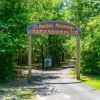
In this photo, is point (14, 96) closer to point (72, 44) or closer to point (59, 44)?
point (72, 44)

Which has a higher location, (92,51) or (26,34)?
(26,34)

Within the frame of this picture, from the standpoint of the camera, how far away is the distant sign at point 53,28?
24156 mm

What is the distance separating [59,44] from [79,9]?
49.2 feet

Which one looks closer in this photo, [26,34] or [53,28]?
[53,28]

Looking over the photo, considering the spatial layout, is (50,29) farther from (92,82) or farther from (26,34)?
(92,82)

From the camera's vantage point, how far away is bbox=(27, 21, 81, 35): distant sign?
79.3ft

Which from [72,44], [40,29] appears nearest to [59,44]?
[72,44]

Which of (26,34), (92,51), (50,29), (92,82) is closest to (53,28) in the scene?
(50,29)

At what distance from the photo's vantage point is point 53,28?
2470 centimetres

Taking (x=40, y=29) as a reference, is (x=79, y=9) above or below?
above

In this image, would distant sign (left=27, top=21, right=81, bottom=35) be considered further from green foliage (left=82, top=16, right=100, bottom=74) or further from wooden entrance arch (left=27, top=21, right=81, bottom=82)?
green foliage (left=82, top=16, right=100, bottom=74)

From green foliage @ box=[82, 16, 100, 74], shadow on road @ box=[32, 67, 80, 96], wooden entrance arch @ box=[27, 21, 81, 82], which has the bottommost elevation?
shadow on road @ box=[32, 67, 80, 96]

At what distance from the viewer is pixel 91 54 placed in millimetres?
30594

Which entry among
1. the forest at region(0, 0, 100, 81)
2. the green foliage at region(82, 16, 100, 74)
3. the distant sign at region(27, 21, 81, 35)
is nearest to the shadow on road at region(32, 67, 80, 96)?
the forest at region(0, 0, 100, 81)
